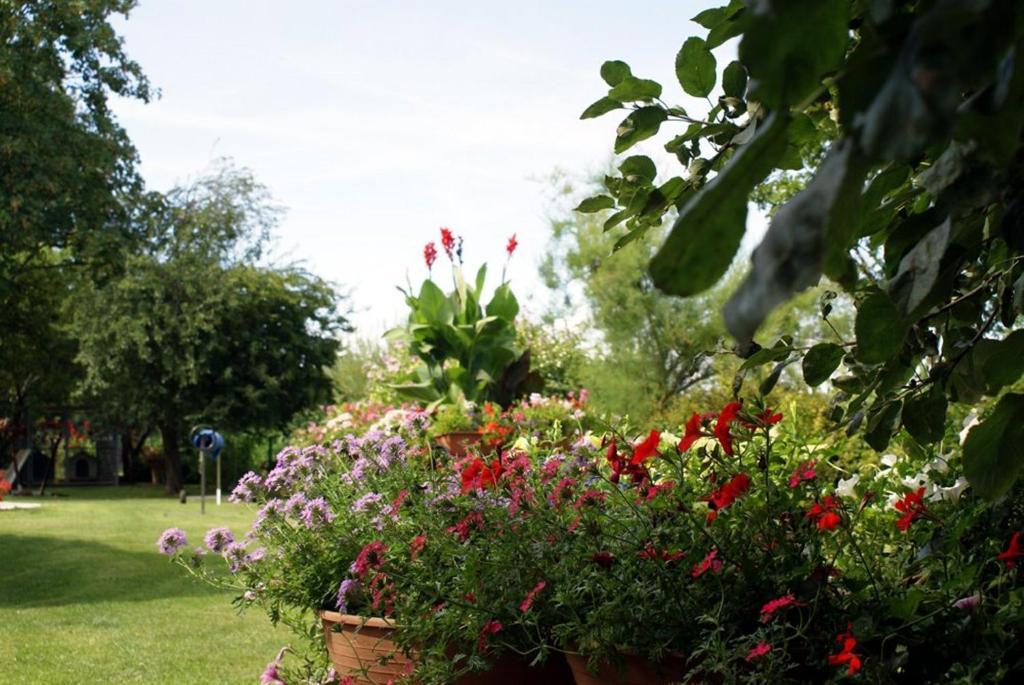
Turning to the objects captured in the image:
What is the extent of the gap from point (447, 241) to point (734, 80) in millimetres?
5429

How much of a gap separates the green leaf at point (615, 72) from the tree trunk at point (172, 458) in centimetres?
2398

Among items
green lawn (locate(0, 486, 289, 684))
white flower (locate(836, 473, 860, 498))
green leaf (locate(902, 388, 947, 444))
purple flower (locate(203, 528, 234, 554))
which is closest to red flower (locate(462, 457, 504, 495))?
white flower (locate(836, 473, 860, 498))

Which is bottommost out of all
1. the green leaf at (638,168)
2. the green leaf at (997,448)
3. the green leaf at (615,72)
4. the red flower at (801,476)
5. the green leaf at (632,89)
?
the red flower at (801,476)

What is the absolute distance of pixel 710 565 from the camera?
5.84 feet

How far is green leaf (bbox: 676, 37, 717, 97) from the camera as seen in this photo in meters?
1.18

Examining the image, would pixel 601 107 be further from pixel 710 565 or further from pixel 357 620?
pixel 357 620

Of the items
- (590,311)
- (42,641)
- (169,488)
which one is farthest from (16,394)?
(42,641)

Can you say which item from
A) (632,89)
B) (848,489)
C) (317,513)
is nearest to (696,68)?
(632,89)

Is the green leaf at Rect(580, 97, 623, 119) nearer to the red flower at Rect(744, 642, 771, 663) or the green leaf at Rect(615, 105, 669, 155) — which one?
the green leaf at Rect(615, 105, 669, 155)

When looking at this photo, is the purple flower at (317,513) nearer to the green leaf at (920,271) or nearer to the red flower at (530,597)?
the red flower at (530,597)

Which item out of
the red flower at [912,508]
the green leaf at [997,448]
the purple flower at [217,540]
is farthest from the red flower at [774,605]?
the purple flower at [217,540]

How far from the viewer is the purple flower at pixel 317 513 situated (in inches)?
114

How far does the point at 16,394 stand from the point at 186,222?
6072 millimetres

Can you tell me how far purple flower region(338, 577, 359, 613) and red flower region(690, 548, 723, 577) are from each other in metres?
1.07
